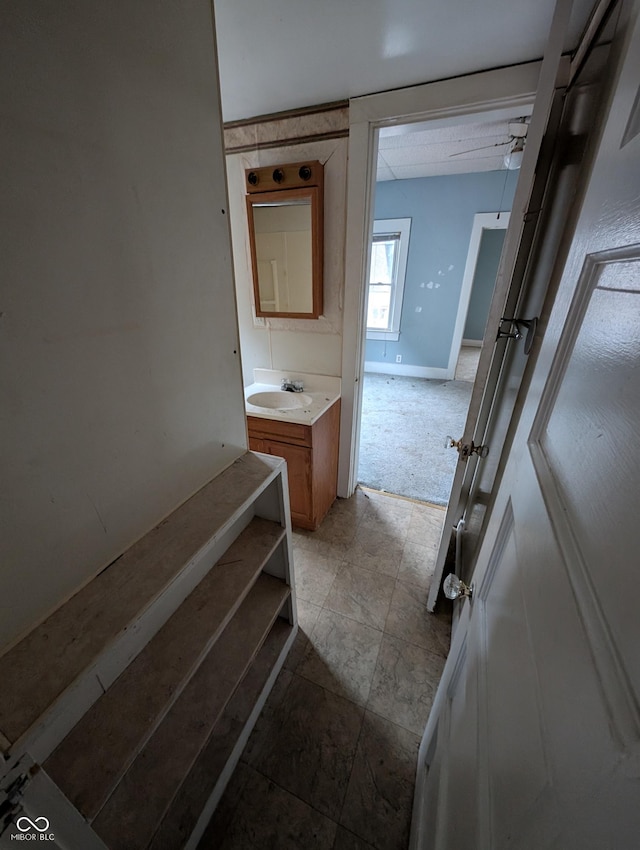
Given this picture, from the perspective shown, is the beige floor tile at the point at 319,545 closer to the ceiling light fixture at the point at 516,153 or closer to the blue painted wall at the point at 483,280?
the ceiling light fixture at the point at 516,153

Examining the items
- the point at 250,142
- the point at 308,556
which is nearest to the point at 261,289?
the point at 250,142

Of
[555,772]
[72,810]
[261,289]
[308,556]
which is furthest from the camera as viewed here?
[261,289]

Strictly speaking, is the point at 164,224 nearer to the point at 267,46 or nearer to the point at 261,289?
the point at 267,46

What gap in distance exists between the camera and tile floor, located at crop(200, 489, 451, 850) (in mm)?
920

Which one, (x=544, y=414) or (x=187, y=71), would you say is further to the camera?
(x=187, y=71)

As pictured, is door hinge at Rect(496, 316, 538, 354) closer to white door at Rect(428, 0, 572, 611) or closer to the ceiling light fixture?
white door at Rect(428, 0, 572, 611)

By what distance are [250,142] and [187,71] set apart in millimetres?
1277

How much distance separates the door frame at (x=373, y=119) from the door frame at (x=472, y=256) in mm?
2730

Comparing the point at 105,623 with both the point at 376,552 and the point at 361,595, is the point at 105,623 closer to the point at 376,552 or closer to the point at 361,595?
the point at 361,595

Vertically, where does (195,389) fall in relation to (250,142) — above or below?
below

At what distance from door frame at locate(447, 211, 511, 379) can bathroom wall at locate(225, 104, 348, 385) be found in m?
2.90

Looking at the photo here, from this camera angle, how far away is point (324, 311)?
6.10ft

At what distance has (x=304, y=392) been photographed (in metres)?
2.01

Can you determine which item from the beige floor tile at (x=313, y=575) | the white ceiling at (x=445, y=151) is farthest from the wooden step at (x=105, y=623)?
the white ceiling at (x=445, y=151)
